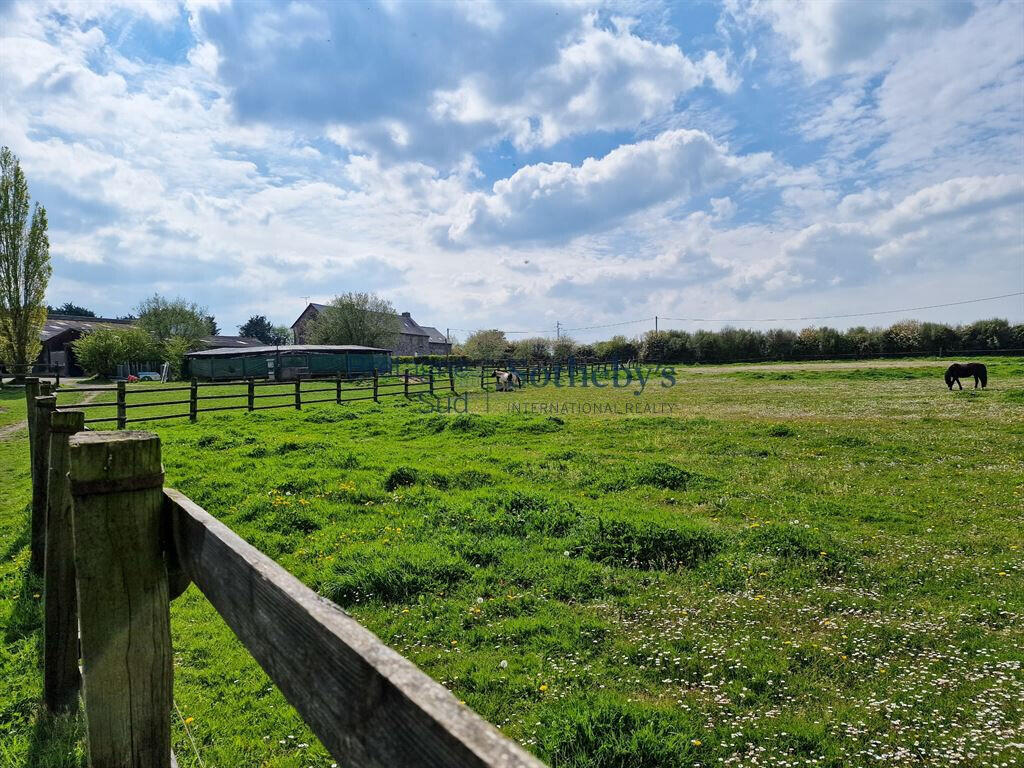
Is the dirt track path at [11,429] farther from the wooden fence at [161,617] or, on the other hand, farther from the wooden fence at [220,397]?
the wooden fence at [161,617]

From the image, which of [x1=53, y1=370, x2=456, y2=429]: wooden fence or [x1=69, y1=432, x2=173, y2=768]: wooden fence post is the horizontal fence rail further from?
[x1=53, y1=370, x2=456, y2=429]: wooden fence

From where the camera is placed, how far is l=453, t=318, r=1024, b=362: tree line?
60531 mm

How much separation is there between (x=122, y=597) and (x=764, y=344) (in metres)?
77.2

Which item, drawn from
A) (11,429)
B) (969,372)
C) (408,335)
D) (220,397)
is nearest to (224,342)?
(408,335)

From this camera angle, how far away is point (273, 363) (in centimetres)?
5178

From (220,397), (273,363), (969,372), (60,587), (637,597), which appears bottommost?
(637,597)

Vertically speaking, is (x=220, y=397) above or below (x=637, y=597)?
above

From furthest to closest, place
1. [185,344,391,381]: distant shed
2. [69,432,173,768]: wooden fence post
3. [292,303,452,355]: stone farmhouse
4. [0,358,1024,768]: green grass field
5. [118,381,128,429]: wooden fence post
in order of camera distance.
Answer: [292,303,452,355]: stone farmhouse → [185,344,391,381]: distant shed → [118,381,128,429]: wooden fence post → [0,358,1024,768]: green grass field → [69,432,173,768]: wooden fence post

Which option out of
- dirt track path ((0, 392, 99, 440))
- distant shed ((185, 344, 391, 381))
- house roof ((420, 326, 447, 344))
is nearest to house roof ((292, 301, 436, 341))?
house roof ((420, 326, 447, 344))

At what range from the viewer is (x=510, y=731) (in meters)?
3.53

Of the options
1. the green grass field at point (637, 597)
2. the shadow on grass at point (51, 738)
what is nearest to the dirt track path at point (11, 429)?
the green grass field at point (637, 597)

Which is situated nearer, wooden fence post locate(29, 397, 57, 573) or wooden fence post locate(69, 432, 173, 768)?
wooden fence post locate(69, 432, 173, 768)

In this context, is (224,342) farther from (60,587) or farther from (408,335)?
(60,587)

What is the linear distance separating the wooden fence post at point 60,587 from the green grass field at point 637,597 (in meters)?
0.25
